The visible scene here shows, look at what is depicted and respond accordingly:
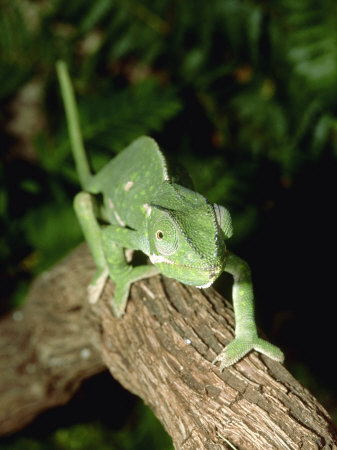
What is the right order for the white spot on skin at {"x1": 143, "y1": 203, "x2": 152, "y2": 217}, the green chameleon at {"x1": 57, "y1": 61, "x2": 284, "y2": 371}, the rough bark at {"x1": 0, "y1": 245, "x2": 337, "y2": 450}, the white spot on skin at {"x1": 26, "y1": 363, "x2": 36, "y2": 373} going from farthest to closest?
the white spot on skin at {"x1": 26, "y1": 363, "x2": 36, "y2": 373} < the white spot on skin at {"x1": 143, "y1": 203, "x2": 152, "y2": 217} < the green chameleon at {"x1": 57, "y1": 61, "x2": 284, "y2": 371} < the rough bark at {"x1": 0, "y1": 245, "x2": 337, "y2": 450}

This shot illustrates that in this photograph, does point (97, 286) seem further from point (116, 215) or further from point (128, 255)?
point (116, 215)

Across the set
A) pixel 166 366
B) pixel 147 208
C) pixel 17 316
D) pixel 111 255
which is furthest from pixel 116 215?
pixel 17 316

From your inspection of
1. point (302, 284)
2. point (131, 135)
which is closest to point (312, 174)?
point (302, 284)

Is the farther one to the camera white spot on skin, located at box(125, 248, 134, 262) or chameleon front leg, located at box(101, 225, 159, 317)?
white spot on skin, located at box(125, 248, 134, 262)

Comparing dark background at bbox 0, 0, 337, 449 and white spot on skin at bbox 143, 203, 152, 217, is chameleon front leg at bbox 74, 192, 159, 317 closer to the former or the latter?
white spot on skin at bbox 143, 203, 152, 217

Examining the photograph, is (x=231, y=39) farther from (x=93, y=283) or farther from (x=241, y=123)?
(x=93, y=283)

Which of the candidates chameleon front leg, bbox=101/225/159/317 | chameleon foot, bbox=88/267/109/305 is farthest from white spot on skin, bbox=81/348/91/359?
chameleon front leg, bbox=101/225/159/317
